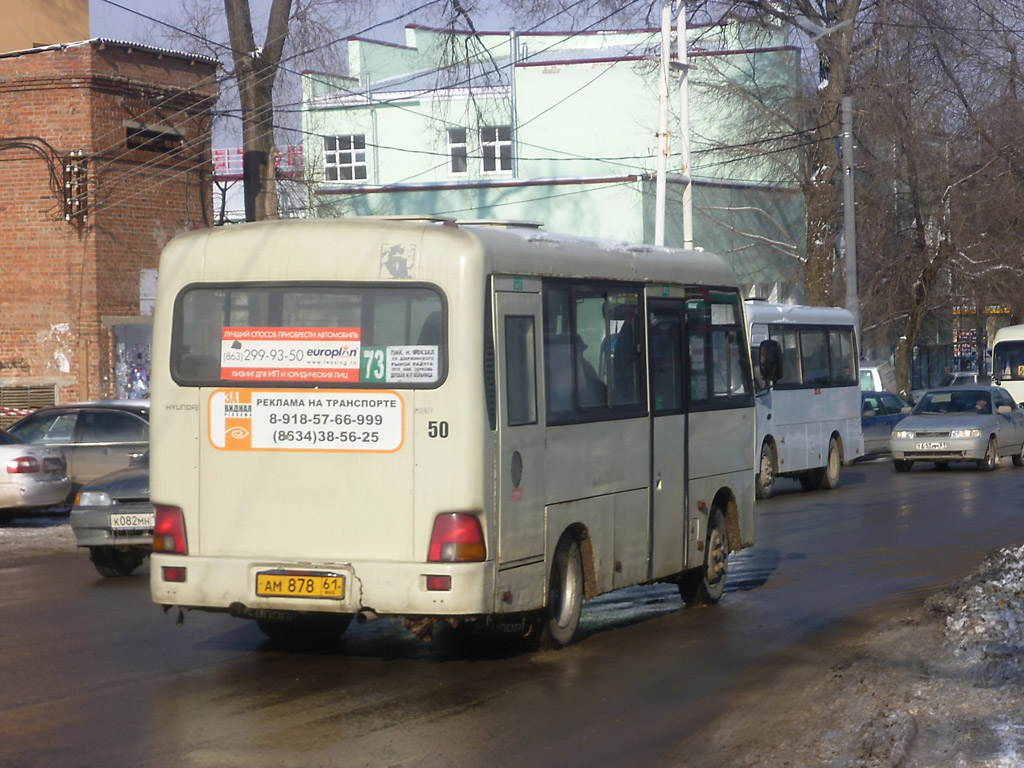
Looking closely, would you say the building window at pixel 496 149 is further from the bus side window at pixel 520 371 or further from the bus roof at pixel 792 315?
the bus side window at pixel 520 371

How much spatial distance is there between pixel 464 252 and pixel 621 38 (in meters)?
51.9

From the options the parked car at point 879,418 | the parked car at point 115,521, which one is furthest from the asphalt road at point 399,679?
the parked car at point 879,418

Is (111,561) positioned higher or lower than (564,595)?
→ lower

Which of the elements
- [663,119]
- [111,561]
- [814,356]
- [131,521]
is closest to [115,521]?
[131,521]

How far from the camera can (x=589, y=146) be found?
51.2 m

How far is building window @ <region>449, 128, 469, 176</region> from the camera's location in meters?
54.1

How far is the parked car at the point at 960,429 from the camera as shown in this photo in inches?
1118

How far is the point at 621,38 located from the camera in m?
58.8

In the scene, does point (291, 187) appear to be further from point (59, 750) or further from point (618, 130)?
point (59, 750)

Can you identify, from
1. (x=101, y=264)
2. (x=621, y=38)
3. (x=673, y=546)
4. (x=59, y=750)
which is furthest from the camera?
(x=621, y=38)

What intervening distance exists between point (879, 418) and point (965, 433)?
5.69 meters

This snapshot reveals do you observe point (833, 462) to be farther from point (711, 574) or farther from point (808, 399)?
point (711, 574)

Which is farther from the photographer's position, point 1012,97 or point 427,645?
point 1012,97

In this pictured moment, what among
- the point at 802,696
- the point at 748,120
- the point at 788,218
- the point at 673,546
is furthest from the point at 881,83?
the point at 802,696
